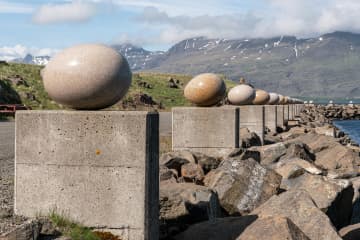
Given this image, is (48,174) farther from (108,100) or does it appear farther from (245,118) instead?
(245,118)

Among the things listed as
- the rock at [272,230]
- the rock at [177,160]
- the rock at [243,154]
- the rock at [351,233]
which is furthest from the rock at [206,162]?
the rock at [272,230]

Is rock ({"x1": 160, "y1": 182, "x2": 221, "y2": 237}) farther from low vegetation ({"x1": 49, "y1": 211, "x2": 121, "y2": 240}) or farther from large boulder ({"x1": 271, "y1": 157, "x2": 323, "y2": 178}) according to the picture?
large boulder ({"x1": 271, "y1": 157, "x2": 323, "y2": 178})

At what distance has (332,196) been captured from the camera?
29.8 feet

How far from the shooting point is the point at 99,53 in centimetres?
629

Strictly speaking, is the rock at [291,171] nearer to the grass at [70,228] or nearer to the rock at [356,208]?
the rock at [356,208]

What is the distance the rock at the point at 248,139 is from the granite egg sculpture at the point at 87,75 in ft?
27.7

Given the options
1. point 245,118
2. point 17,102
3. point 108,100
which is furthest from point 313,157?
point 17,102

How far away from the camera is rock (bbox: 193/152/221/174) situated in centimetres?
1127

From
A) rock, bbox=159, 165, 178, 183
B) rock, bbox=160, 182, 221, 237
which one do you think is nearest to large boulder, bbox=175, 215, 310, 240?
rock, bbox=160, 182, 221, 237

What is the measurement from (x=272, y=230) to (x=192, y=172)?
410 cm

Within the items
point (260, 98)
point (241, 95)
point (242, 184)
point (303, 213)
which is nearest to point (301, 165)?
point (242, 184)

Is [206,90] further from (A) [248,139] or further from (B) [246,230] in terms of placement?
(B) [246,230]

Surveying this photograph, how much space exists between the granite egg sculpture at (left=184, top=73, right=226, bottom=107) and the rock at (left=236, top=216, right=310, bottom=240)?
18.6 feet

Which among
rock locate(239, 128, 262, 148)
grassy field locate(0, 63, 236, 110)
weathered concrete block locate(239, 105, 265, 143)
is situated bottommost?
rock locate(239, 128, 262, 148)
